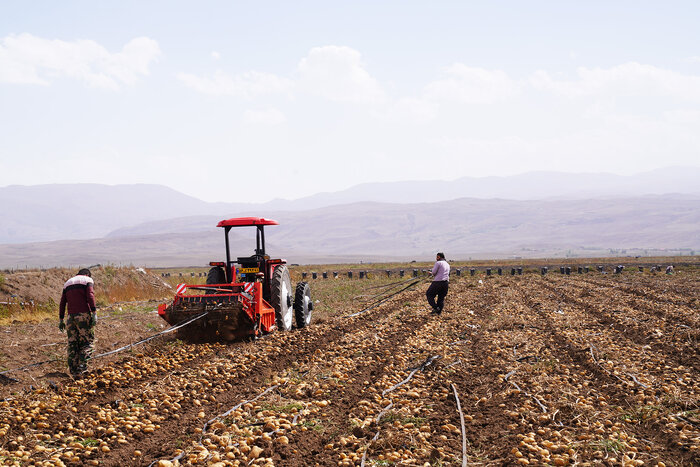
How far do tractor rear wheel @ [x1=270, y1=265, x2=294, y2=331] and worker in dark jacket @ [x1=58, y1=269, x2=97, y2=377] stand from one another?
403 cm

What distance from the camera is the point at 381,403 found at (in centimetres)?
749

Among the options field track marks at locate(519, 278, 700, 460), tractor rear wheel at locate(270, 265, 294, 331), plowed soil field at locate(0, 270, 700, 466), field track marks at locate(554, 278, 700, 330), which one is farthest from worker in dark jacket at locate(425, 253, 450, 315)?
field track marks at locate(554, 278, 700, 330)

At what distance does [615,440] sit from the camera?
5.91 m

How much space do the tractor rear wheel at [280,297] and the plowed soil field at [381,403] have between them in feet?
1.47

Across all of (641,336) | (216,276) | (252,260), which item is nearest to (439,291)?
(641,336)

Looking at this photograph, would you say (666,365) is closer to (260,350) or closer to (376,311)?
(260,350)

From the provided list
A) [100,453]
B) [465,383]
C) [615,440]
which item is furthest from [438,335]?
[100,453]

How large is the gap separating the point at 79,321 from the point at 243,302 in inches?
120

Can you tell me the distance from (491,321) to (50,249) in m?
197

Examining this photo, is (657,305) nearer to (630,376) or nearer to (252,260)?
(630,376)

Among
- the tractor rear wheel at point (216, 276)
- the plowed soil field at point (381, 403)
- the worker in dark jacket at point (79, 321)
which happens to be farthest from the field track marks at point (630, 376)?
the worker in dark jacket at point (79, 321)

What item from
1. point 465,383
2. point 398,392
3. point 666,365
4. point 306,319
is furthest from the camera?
point 306,319

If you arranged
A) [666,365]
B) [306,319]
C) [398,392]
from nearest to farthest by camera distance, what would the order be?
[398,392] → [666,365] → [306,319]

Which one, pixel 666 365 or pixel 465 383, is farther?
pixel 666 365
